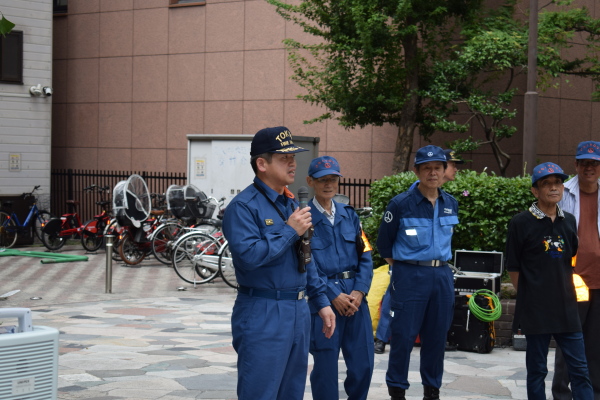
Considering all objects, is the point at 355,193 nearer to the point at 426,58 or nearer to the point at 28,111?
the point at 426,58

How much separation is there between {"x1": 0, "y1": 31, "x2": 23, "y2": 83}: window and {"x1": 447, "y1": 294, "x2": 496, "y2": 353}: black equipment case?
16126 mm

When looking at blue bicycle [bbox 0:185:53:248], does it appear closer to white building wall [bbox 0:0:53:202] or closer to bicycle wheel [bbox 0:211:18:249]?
bicycle wheel [bbox 0:211:18:249]

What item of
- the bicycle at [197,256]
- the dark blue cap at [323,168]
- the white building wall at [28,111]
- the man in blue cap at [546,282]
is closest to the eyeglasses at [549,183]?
the man in blue cap at [546,282]

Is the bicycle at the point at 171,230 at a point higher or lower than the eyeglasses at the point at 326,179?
lower

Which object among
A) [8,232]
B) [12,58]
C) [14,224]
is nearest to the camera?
[8,232]

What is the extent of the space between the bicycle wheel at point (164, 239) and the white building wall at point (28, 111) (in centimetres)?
671

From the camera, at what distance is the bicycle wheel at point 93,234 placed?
19.3 m

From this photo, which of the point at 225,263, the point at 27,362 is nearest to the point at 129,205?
the point at 225,263

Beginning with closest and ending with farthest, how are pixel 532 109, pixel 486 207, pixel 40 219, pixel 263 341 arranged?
pixel 263 341, pixel 486 207, pixel 532 109, pixel 40 219

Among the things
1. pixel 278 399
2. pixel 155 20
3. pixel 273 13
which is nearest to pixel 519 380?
pixel 278 399

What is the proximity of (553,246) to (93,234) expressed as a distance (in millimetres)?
14939

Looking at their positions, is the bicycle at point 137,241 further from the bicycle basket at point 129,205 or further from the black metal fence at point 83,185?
the black metal fence at point 83,185

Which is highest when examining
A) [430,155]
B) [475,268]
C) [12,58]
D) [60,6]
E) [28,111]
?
[60,6]

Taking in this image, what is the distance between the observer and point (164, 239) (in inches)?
669
